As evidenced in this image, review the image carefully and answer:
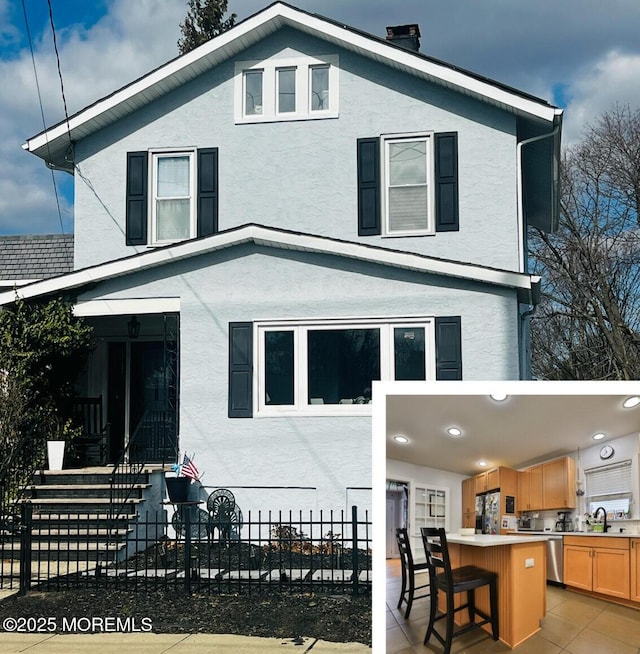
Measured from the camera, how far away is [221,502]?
1191 centimetres

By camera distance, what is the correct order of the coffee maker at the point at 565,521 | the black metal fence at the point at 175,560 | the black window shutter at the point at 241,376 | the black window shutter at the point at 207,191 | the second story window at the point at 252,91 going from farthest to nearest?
the second story window at the point at 252,91
the black window shutter at the point at 207,191
the black window shutter at the point at 241,376
the black metal fence at the point at 175,560
the coffee maker at the point at 565,521

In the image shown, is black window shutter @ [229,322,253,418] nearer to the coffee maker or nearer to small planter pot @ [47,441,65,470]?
small planter pot @ [47,441,65,470]

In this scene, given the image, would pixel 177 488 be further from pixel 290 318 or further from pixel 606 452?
pixel 606 452

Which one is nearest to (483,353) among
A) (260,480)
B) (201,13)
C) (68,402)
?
(260,480)

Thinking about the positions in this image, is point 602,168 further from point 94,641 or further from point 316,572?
point 94,641

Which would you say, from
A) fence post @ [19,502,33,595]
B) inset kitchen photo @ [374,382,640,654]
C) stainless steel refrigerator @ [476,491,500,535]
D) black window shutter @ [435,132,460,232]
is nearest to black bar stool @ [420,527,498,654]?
inset kitchen photo @ [374,382,640,654]

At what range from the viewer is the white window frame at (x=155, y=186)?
14.0 meters

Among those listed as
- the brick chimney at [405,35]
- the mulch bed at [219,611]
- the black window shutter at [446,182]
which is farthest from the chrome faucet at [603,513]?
the brick chimney at [405,35]

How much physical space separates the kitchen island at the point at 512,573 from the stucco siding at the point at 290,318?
8.91 m

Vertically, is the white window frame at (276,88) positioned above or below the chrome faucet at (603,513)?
above

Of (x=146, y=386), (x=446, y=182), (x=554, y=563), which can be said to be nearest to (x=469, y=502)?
(x=554, y=563)

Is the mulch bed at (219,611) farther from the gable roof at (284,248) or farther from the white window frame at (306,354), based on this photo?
the gable roof at (284,248)

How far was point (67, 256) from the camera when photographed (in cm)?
1672

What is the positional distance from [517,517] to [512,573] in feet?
0.71
